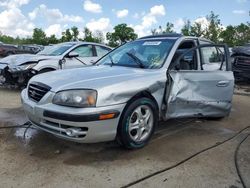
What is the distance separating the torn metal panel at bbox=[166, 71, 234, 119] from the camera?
4.57 metres

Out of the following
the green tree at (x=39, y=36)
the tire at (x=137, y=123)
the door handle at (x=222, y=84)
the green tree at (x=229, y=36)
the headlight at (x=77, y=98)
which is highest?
the green tree at (x=39, y=36)

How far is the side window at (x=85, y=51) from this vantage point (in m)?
8.57

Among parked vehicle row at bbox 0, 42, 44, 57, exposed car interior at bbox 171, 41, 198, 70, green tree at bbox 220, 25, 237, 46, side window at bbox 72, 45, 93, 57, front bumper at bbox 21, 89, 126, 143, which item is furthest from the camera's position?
green tree at bbox 220, 25, 237, 46

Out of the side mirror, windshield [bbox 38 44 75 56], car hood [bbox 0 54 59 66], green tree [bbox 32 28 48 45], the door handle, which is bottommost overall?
the door handle

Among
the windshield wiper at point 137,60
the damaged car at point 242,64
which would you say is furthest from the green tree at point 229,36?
the windshield wiper at point 137,60

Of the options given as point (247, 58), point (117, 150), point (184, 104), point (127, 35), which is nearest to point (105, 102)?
point (117, 150)

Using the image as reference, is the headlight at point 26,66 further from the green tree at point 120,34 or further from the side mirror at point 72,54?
the green tree at point 120,34

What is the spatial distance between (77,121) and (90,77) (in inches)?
27.6

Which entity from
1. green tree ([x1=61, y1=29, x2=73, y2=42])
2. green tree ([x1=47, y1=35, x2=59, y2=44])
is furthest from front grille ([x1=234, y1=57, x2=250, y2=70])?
green tree ([x1=47, y1=35, x2=59, y2=44])

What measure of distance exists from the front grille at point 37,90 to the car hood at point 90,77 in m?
0.06

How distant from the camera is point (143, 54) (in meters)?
4.87

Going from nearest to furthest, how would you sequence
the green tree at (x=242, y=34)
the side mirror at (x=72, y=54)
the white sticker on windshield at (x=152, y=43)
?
the white sticker on windshield at (x=152, y=43) < the side mirror at (x=72, y=54) < the green tree at (x=242, y=34)

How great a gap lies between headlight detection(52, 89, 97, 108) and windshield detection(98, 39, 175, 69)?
1244 millimetres

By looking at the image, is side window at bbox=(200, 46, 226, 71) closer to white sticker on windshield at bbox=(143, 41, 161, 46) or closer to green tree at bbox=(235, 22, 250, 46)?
white sticker on windshield at bbox=(143, 41, 161, 46)
